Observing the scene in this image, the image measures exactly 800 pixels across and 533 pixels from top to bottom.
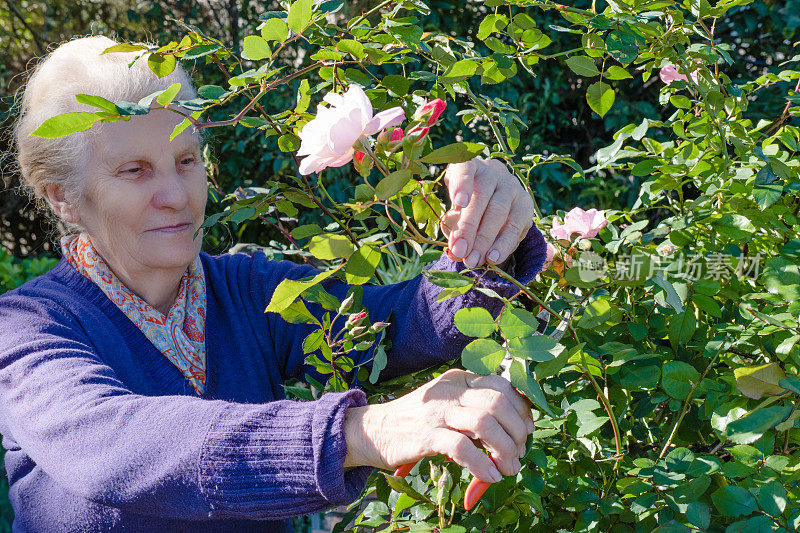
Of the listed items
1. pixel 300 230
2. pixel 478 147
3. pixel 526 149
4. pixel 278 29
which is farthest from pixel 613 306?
pixel 526 149

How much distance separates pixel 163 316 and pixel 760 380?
4.31ft

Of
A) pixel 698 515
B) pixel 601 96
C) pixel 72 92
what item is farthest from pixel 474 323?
pixel 72 92

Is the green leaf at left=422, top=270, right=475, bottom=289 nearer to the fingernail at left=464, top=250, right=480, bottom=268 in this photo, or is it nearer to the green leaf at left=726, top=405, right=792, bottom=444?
the fingernail at left=464, top=250, right=480, bottom=268

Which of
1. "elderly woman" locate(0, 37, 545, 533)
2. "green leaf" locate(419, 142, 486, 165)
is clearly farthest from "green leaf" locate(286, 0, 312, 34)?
"elderly woman" locate(0, 37, 545, 533)

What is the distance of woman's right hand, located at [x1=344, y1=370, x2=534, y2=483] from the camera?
842mm

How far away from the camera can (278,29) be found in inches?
35.3

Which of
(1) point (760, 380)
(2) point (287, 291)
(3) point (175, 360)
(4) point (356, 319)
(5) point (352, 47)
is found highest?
(5) point (352, 47)

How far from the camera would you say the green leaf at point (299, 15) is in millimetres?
874

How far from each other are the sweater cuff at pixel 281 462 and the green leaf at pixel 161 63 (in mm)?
472

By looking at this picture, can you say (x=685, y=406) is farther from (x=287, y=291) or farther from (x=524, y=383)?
(x=287, y=291)

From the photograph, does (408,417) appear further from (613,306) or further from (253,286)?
(253,286)

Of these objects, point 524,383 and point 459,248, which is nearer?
point 524,383

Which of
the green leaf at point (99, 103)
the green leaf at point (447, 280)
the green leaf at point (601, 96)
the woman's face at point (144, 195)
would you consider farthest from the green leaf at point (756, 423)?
the woman's face at point (144, 195)

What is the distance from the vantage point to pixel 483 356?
32.2 inches
